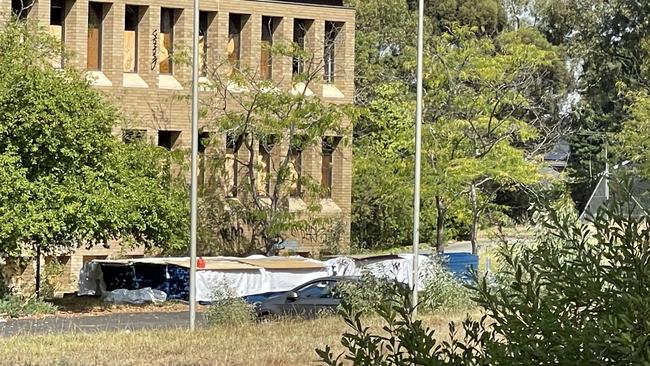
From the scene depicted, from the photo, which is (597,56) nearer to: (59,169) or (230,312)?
(59,169)

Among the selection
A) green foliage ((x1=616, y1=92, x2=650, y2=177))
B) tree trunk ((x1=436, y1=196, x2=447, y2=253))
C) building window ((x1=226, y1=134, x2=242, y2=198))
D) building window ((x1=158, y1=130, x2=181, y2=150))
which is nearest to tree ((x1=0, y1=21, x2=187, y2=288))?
building window ((x1=158, y1=130, x2=181, y2=150))

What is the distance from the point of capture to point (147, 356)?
19.2 meters

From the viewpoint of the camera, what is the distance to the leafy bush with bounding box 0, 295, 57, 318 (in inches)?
1297

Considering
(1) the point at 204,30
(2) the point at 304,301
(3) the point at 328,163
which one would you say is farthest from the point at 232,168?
(2) the point at 304,301

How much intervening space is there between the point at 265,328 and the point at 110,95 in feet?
71.2

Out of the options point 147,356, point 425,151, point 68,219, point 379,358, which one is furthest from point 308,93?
point 379,358

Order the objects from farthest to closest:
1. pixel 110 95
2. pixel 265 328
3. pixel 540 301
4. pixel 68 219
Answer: pixel 110 95
pixel 68 219
pixel 265 328
pixel 540 301

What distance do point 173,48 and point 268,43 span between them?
12.3 feet

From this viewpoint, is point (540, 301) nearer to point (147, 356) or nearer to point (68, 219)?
Result: point (147, 356)

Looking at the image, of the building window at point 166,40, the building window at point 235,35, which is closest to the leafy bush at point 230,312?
the building window at point 166,40

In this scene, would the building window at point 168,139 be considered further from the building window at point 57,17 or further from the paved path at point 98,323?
the paved path at point 98,323

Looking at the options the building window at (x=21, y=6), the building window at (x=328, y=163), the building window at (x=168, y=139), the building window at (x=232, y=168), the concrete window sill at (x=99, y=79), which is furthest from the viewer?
the building window at (x=328, y=163)

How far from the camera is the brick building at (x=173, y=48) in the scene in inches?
1732

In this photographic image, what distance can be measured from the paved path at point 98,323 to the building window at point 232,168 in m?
12.5
